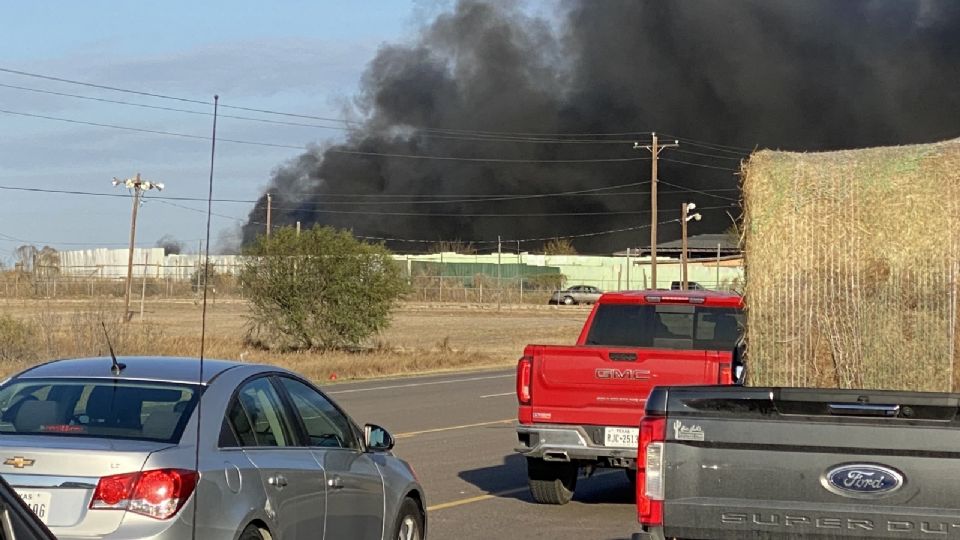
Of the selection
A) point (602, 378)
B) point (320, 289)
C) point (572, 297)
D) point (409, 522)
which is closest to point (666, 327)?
point (602, 378)

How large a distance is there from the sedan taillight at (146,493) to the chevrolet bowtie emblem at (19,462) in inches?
12.3

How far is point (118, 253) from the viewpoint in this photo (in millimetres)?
107125

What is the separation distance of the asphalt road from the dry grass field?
5.89 meters

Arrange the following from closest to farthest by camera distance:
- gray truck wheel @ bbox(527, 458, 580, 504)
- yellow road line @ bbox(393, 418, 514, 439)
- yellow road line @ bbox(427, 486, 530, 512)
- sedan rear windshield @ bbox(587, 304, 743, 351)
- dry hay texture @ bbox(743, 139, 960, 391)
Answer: dry hay texture @ bbox(743, 139, 960, 391), yellow road line @ bbox(427, 486, 530, 512), gray truck wheel @ bbox(527, 458, 580, 504), sedan rear windshield @ bbox(587, 304, 743, 351), yellow road line @ bbox(393, 418, 514, 439)

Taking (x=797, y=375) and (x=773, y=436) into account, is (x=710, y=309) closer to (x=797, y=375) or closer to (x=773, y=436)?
(x=797, y=375)

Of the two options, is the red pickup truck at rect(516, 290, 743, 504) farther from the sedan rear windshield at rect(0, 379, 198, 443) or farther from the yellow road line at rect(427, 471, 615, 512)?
the sedan rear windshield at rect(0, 379, 198, 443)

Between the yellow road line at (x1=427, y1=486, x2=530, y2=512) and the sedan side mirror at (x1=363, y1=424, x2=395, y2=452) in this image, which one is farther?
the yellow road line at (x1=427, y1=486, x2=530, y2=512)

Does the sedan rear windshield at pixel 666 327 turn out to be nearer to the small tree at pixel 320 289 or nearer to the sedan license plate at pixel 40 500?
the sedan license plate at pixel 40 500

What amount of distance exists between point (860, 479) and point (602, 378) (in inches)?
253

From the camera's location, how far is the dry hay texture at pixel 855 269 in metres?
7.98

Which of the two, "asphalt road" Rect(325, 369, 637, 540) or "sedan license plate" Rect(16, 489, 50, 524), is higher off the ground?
"sedan license plate" Rect(16, 489, 50, 524)

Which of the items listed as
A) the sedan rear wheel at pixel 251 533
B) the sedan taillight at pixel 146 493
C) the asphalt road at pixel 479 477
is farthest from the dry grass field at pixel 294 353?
the sedan taillight at pixel 146 493

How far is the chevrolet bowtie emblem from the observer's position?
600 cm

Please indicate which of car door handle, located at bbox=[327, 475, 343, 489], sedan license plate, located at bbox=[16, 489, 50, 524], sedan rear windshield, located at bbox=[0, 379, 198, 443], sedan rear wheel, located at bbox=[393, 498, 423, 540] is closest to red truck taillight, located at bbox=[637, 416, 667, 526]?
car door handle, located at bbox=[327, 475, 343, 489]
